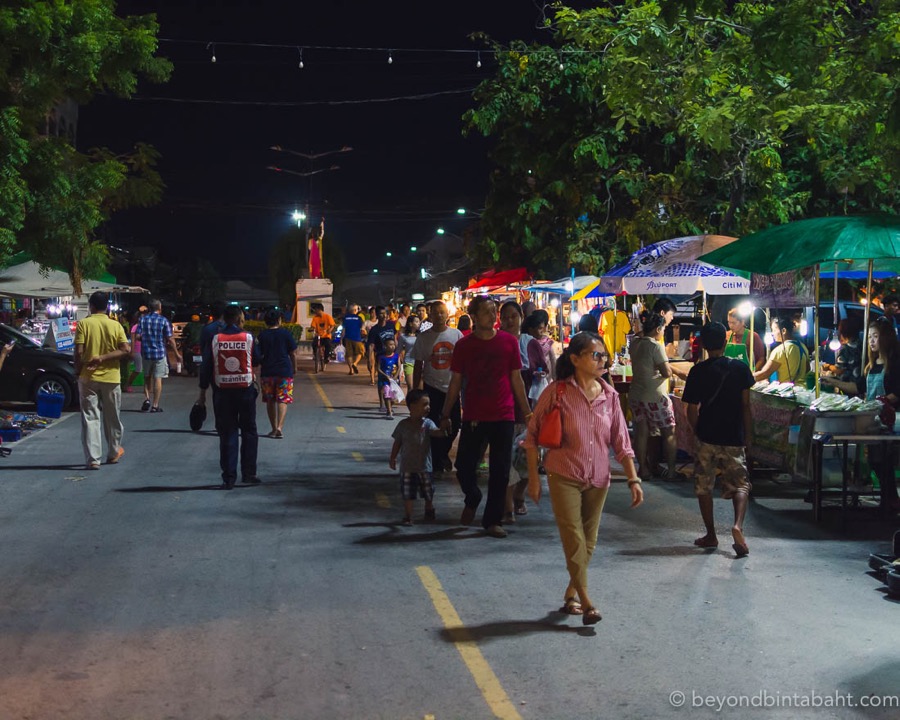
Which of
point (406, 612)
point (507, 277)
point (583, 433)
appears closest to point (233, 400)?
point (406, 612)

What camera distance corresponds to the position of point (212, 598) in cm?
734

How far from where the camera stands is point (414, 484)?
32.0 feet

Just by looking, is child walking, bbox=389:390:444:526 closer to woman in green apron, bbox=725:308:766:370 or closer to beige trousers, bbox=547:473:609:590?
beige trousers, bbox=547:473:609:590

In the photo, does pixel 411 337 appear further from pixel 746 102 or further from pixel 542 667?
pixel 542 667

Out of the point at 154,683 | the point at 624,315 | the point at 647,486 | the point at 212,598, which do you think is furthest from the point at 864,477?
the point at 624,315

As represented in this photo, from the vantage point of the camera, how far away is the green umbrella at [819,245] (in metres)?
10.4

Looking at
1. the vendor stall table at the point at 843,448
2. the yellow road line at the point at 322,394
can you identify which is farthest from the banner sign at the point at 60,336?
the vendor stall table at the point at 843,448

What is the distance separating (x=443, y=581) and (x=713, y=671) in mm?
2371

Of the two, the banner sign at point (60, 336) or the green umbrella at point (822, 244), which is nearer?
the green umbrella at point (822, 244)

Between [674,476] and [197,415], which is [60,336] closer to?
[197,415]

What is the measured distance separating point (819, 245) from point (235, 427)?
6.05 metres

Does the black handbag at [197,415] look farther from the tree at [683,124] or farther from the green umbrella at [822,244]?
the green umbrella at [822,244]

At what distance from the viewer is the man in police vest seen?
11.8 meters

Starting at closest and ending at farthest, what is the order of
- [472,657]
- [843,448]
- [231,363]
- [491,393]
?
[472,657] → [491,393] → [843,448] → [231,363]
